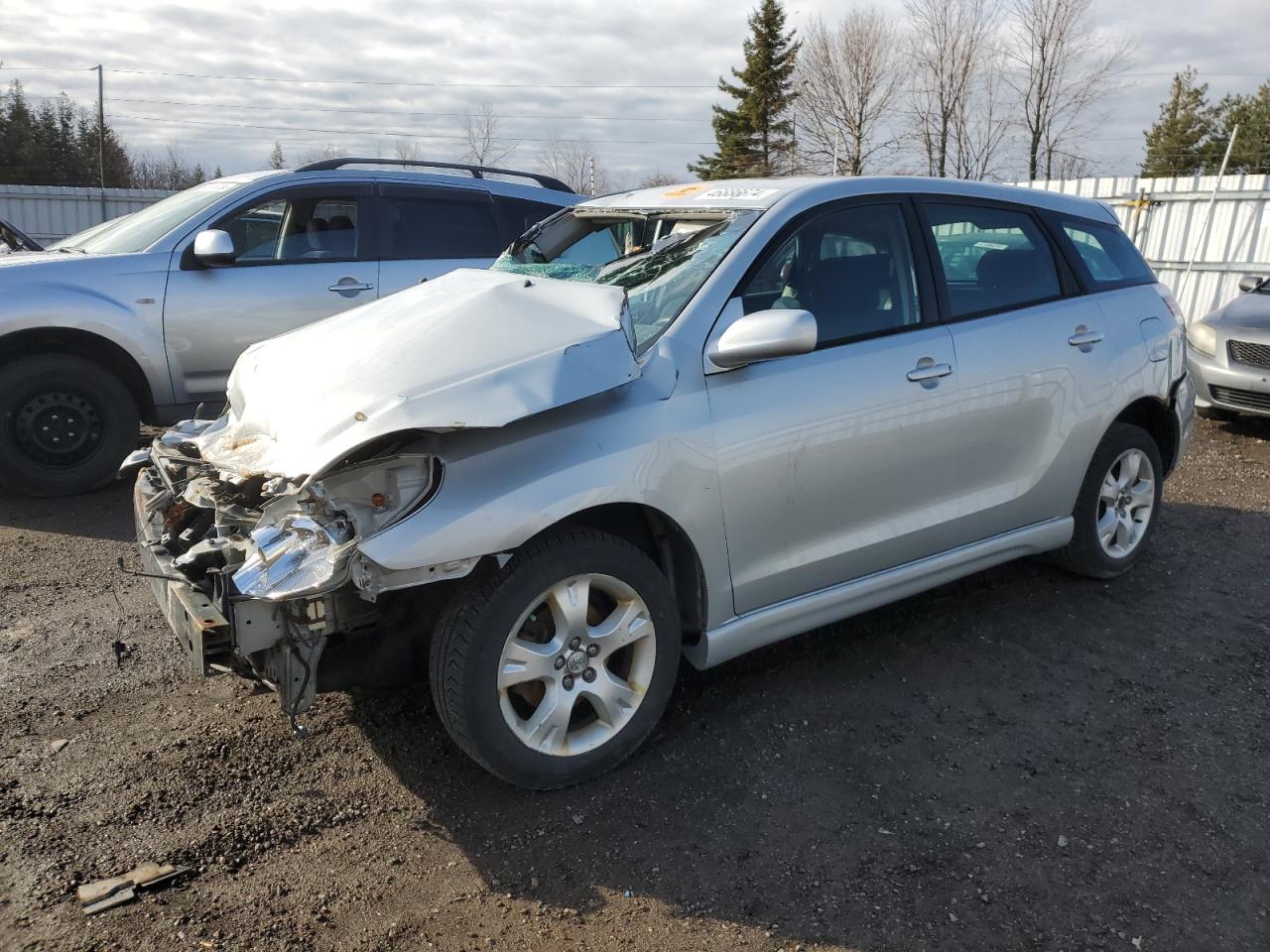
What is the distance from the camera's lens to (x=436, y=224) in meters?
7.25

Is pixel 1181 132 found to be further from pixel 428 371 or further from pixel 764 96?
pixel 428 371

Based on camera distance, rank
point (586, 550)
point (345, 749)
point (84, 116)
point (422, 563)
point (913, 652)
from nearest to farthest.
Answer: point (422, 563) → point (586, 550) → point (345, 749) → point (913, 652) → point (84, 116)

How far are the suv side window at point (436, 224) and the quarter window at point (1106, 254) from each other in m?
4.12

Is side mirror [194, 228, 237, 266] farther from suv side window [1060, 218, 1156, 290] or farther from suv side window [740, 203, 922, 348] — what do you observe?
suv side window [1060, 218, 1156, 290]

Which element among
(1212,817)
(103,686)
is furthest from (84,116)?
(1212,817)

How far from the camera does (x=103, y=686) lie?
3.84 metres

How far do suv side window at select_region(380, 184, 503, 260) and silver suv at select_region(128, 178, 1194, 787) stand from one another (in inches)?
117

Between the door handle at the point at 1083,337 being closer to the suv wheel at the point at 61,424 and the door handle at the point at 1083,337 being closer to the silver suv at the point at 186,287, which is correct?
the silver suv at the point at 186,287

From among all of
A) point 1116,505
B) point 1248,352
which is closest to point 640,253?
point 1116,505

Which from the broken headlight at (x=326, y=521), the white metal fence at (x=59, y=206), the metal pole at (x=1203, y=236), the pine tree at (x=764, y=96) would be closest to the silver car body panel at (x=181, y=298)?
the broken headlight at (x=326, y=521)

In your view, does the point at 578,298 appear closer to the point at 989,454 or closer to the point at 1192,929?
the point at 989,454

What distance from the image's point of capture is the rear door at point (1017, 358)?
396cm

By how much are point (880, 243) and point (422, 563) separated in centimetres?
222

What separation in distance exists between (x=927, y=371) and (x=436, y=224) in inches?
179
